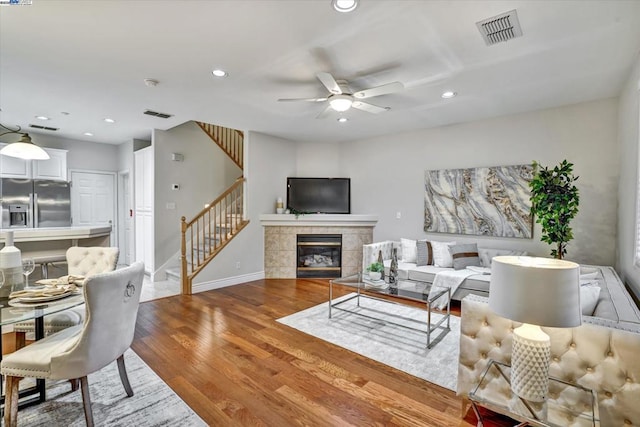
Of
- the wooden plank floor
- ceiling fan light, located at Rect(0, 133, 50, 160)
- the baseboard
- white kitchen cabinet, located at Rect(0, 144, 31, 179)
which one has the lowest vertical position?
the wooden plank floor

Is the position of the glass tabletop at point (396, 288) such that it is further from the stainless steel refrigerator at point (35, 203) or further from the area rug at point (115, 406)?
the stainless steel refrigerator at point (35, 203)

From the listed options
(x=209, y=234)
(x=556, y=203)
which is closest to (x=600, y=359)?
(x=556, y=203)

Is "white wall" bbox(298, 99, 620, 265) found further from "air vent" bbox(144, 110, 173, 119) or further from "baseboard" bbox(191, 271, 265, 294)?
"air vent" bbox(144, 110, 173, 119)

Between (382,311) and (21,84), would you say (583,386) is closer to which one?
(382,311)

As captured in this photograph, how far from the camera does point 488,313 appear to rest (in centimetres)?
181

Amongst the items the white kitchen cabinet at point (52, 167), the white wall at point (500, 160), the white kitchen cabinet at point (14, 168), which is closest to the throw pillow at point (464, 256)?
the white wall at point (500, 160)

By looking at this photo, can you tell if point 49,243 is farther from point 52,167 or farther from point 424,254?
point 424,254

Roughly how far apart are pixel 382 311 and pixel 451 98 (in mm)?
2872

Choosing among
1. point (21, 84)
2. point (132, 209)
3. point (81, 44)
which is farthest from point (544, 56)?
point (132, 209)

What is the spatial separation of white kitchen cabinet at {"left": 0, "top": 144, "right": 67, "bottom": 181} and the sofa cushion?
678cm

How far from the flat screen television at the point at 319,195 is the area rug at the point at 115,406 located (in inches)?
162

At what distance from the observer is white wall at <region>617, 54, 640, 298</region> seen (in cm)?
267

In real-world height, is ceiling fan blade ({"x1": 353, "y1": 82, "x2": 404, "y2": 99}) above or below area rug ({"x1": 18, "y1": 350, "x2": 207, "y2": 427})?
above

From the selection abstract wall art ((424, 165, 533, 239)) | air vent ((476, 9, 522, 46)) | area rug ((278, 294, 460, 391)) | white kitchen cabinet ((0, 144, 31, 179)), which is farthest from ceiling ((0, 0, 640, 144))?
area rug ((278, 294, 460, 391))
